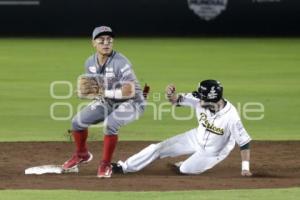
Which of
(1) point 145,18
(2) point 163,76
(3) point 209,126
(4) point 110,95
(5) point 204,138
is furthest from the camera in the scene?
(1) point 145,18

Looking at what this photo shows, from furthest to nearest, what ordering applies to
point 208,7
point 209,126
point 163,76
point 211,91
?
point 208,7
point 163,76
point 209,126
point 211,91

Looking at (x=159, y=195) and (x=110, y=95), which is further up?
(x=110, y=95)

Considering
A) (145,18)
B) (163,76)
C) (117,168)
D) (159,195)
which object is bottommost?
(163,76)

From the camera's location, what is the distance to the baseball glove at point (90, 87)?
973 cm

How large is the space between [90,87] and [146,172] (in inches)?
50.3

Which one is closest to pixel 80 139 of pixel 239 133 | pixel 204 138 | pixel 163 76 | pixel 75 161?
pixel 75 161

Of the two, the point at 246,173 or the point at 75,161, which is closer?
the point at 246,173

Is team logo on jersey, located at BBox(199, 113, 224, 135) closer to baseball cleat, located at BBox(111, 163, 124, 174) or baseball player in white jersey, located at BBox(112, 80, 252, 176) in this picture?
baseball player in white jersey, located at BBox(112, 80, 252, 176)

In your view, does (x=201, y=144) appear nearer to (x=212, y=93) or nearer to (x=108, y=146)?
(x=212, y=93)

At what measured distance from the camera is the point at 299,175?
10.1m

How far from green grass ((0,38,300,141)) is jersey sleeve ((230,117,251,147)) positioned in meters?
3.22

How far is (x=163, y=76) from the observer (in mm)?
20203

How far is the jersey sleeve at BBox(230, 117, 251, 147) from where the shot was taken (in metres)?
9.64

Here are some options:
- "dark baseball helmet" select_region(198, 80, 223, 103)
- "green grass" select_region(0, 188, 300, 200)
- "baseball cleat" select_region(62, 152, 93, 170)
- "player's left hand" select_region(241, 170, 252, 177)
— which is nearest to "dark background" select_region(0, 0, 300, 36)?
"baseball cleat" select_region(62, 152, 93, 170)
